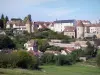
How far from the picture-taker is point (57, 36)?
75250 mm

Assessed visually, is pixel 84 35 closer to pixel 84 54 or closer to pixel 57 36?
pixel 57 36

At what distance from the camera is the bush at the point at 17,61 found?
103 feet

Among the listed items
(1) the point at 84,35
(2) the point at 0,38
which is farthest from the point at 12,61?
(1) the point at 84,35

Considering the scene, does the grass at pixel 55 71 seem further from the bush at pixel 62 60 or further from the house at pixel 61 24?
the house at pixel 61 24

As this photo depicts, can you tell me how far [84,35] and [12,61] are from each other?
186 feet

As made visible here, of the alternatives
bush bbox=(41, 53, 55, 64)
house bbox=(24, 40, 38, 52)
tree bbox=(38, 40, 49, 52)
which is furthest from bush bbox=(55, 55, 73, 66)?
tree bbox=(38, 40, 49, 52)

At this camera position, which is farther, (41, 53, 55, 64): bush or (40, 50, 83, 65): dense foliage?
(41, 53, 55, 64): bush

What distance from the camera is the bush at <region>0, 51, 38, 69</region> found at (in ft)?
103

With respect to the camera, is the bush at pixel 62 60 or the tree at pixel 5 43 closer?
the bush at pixel 62 60

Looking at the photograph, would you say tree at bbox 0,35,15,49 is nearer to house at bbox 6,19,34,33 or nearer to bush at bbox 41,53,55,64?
bush at bbox 41,53,55,64

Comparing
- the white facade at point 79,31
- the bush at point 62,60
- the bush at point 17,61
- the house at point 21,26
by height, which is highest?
the house at point 21,26

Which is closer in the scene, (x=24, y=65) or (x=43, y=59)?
(x=24, y=65)

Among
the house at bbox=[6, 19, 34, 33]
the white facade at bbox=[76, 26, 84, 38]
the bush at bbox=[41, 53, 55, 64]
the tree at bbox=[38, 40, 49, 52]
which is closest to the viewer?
the bush at bbox=[41, 53, 55, 64]

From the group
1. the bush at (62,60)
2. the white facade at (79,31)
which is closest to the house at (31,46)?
the bush at (62,60)
